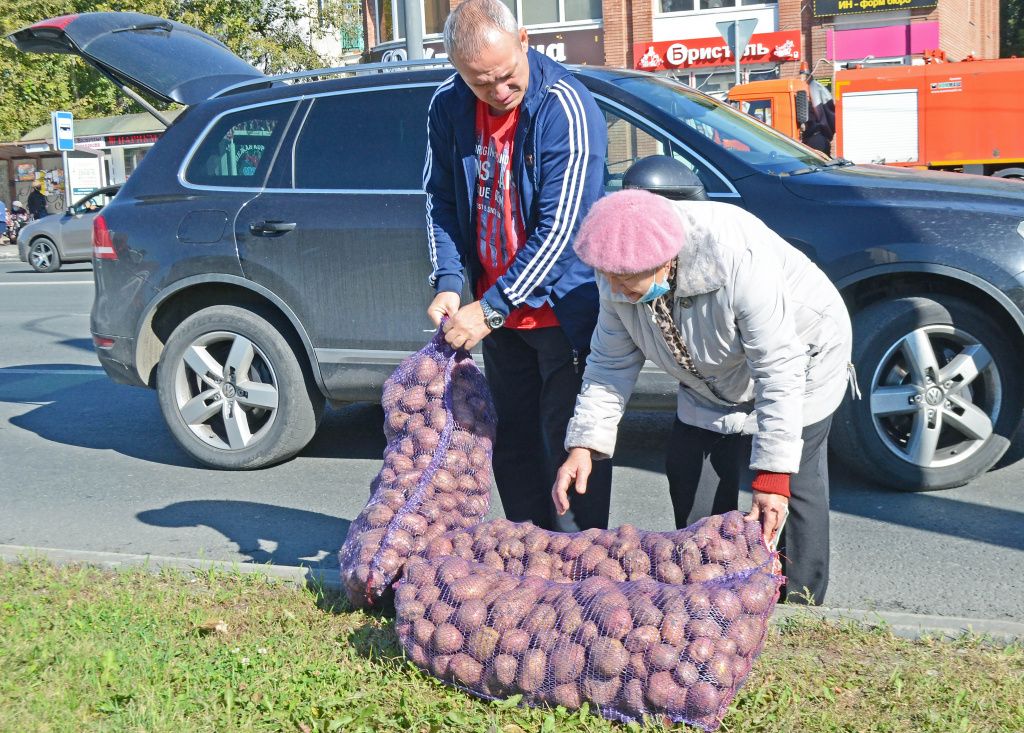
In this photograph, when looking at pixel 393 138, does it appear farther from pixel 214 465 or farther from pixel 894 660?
pixel 894 660

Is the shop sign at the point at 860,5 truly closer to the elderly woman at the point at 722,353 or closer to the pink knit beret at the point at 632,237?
the elderly woman at the point at 722,353

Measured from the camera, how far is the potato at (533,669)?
2.88 meters

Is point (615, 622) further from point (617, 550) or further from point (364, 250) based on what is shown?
point (364, 250)

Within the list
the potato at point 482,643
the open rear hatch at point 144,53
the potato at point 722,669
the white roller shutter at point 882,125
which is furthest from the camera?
the white roller shutter at point 882,125

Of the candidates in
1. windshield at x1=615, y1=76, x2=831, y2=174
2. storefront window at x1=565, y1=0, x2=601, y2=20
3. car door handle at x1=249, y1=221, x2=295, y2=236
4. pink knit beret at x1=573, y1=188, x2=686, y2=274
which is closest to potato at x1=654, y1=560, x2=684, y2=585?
pink knit beret at x1=573, y1=188, x2=686, y2=274

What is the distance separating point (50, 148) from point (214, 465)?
3102 cm

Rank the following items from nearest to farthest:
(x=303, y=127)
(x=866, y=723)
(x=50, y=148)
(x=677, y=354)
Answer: (x=866, y=723) < (x=677, y=354) < (x=303, y=127) < (x=50, y=148)

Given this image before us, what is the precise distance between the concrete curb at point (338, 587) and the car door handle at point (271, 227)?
185cm

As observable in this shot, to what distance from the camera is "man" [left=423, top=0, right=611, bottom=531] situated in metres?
3.32

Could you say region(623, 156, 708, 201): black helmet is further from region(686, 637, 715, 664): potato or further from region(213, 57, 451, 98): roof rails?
region(686, 637, 715, 664): potato

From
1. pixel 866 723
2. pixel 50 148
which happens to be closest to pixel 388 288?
pixel 866 723

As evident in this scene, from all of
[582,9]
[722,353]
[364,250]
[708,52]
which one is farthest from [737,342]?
[582,9]

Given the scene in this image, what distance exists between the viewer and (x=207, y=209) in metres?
5.82

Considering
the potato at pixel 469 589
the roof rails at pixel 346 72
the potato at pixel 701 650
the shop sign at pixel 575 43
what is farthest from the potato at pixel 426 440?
the shop sign at pixel 575 43
